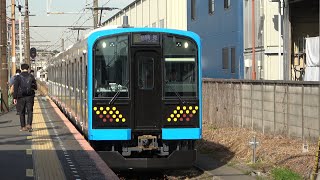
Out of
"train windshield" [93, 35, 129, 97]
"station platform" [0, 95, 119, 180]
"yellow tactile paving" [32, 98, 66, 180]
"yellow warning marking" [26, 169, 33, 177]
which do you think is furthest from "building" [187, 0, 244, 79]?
"yellow warning marking" [26, 169, 33, 177]

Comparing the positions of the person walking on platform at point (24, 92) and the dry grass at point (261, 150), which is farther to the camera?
the person walking on platform at point (24, 92)

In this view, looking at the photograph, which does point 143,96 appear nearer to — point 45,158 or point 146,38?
point 146,38

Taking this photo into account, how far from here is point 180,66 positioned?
10.2 m

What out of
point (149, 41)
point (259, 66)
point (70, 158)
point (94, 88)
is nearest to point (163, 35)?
point (149, 41)

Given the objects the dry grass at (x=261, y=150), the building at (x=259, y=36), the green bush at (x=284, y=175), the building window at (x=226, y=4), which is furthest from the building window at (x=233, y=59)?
the green bush at (x=284, y=175)

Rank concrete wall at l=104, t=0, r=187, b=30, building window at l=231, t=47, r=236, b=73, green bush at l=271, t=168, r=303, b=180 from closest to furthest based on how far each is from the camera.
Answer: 1. green bush at l=271, t=168, r=303, b=180
2. building window at l=231, t=47, r=236, b=73
3. concrete wall at l=104, t=0, r=187, b=30

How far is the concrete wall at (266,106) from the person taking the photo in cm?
1204

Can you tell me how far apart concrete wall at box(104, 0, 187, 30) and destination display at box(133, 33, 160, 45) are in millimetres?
24508

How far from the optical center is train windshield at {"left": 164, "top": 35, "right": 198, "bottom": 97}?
399 inches

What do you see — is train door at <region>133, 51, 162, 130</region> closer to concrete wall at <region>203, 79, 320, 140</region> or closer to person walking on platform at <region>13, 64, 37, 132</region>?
concrete wall at <region>203, 79, 320, 140</region>

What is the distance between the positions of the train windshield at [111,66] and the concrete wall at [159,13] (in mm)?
24660

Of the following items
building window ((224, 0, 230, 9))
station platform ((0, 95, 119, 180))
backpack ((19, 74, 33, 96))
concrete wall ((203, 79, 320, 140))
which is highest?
building window ((224, 0, 230, 9))

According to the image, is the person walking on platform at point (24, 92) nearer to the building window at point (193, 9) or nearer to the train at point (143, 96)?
the train at point (143, 96)

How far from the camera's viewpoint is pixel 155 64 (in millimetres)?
10102
